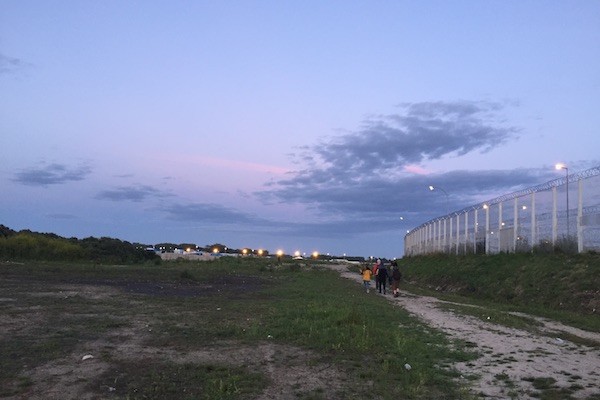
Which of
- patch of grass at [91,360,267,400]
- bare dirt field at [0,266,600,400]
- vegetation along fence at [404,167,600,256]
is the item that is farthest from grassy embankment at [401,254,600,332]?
patch of grass at [91,360,267,400]

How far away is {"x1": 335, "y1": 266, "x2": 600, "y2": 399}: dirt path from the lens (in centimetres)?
955

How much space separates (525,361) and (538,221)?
1008 inches

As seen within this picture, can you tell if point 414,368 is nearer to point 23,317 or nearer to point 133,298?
point 23,317

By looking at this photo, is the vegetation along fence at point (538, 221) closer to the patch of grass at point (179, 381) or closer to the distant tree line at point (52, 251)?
the patch of grass at point (179, 381)

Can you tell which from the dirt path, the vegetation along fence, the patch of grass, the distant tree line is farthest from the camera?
the distant tree line

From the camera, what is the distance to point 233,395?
8641 millimetres

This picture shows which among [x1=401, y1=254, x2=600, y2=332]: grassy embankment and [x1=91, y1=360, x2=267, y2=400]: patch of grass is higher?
[x1=401, y1=254, x2=600, y2=332]: grassy embankment

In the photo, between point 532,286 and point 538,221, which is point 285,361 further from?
point 538,221

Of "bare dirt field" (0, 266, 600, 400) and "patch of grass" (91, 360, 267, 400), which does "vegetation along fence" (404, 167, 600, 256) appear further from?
"patch of grass" (91, 360, 267, 400)

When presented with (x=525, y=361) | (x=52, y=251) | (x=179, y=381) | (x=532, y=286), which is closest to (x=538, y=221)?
(x=532, y=286)

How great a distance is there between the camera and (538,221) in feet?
116

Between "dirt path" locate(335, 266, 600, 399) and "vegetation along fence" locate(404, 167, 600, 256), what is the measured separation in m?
12.5

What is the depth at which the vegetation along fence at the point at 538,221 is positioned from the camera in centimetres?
2956

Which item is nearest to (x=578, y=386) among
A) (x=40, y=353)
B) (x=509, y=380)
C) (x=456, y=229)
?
(x=509, y=380)
